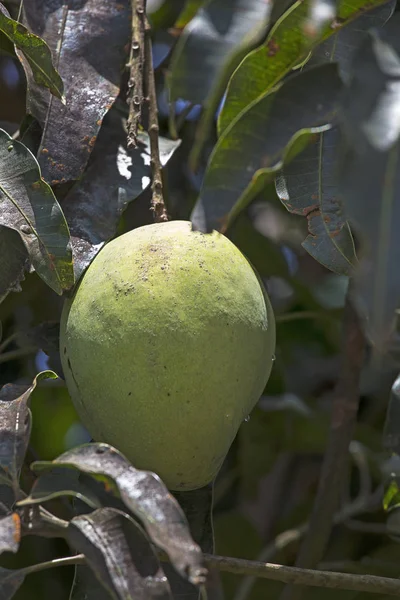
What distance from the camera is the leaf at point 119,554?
76cm

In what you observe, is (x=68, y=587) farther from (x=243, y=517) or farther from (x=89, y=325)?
(x=89, y=325)

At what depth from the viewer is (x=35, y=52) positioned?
1037 millimetres

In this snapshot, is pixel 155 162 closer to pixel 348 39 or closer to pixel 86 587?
pixel 348 39

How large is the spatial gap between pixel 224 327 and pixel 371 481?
3.40 feet

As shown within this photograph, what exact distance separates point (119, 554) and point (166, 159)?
623 millimetres

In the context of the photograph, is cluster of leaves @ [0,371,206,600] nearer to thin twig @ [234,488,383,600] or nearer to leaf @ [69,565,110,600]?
leaf @ [69,565,110,600]

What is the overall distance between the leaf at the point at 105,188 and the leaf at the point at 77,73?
4cm

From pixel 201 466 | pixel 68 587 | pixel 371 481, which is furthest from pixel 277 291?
pixel 201 466

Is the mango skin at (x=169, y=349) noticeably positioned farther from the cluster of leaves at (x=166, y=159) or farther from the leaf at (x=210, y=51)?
the leaf at (x=210, y=51)

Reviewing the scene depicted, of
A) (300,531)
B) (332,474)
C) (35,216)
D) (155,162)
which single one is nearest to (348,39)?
(155,162)

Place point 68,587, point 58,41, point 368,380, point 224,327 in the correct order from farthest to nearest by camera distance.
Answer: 1. point 368,380
2. point 68,587
3. point 58,41
4. point 224,327

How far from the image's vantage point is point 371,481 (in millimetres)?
1855

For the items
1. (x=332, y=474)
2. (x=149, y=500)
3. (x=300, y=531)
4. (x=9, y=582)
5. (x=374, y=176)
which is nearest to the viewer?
(x=374, y=176)

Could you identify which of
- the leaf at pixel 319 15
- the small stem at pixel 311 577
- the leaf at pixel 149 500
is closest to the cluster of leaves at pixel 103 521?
the leaf at pixel 149 500
